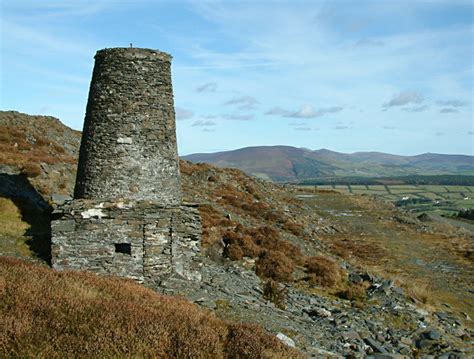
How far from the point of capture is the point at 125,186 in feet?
44.3

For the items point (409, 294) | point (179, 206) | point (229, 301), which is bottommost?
point (409, 294)

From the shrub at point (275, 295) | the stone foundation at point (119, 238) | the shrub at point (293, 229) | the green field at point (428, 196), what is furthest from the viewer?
the green field at point (428, 196)

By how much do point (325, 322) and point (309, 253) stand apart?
39.5 feet

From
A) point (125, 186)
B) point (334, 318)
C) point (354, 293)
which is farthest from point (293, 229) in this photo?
point (125, 186)

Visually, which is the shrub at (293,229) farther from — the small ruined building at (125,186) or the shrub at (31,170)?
the small ruined building at (125,186)

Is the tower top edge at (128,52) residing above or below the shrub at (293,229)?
above

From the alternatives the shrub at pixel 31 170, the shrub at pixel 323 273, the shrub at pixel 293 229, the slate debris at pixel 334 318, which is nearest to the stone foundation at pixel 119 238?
the slate debris at pixel 334 318

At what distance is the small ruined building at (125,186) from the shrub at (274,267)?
7.12 m

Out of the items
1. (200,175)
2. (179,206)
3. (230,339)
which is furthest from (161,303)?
(200,175)

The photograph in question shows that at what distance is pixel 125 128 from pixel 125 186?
5.72 ft

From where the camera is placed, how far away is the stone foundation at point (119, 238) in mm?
13117

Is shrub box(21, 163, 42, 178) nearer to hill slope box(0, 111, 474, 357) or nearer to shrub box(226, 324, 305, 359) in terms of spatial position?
hill slope box(0, 111, 474, 357)

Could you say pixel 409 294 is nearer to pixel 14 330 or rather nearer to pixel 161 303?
pixel 161 303

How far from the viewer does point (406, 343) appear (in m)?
14.1
